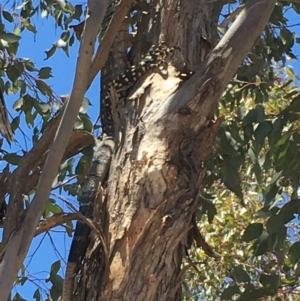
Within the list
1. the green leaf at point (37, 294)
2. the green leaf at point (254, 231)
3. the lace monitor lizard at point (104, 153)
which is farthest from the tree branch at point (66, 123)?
the green leaf at point (37, 294)

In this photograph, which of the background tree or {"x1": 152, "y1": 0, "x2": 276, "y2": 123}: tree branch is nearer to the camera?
the background tree

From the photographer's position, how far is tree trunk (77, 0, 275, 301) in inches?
73.2

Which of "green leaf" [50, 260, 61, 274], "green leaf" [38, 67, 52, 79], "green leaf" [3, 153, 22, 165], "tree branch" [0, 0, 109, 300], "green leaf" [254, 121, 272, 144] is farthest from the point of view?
"green leaf" [38, 67, 52, 79]

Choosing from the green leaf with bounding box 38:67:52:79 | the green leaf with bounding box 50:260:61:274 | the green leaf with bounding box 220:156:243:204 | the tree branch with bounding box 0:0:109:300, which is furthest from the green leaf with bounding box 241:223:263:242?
the green leaf with bounding box 38:67:52:79

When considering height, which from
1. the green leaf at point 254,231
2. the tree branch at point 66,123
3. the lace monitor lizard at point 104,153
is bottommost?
the tree branch at point 66,123

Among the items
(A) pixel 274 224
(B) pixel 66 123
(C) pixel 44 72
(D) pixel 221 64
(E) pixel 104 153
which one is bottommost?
(B) pixel 66 123

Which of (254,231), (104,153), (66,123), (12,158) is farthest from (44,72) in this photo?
(66,123)

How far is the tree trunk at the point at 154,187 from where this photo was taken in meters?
1.86

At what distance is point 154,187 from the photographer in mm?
1963

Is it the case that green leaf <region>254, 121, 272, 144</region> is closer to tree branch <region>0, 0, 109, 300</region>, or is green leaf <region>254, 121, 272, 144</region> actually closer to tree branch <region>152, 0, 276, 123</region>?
tree branch <region>152, 0, 276, 123</region>

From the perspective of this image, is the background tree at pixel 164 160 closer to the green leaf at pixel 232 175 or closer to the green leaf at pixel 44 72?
the green leaf at pixel 232 175

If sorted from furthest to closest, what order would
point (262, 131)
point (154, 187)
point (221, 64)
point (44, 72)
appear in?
1. point (44, 72)
2. point (262, 131)
3. point (221, 64)
4. point (154, 187)

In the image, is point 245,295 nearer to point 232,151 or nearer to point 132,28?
point 232,151

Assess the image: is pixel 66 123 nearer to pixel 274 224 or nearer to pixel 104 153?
pixel 104 153
